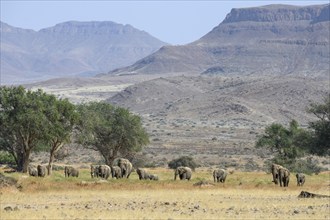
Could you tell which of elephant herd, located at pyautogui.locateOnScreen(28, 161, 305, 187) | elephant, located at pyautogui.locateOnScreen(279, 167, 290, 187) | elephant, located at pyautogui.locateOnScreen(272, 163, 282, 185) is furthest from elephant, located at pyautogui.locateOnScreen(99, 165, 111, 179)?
elephant, located at pyautogui.locateOnScreen(279, 167, 290, 187)

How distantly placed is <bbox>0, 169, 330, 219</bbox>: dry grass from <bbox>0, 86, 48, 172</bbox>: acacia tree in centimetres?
1334

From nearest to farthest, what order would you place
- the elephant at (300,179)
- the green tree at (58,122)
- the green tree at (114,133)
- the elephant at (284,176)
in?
the elephant at (284,176)
the elephant at (300,179)
the green tree at (58,122)
the green tree at (114,133)

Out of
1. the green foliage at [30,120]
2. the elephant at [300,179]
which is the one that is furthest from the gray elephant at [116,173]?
the elephant at [300,179]

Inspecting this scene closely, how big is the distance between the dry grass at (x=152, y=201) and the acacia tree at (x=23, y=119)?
43.8 ft

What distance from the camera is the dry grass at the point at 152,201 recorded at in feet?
93.5

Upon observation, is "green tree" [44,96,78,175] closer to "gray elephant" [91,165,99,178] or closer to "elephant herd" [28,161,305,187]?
"elephant herd" [28,161,305,187]

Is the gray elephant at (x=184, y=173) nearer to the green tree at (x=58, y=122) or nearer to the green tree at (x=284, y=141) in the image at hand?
the green tree at (x=58, y=122)

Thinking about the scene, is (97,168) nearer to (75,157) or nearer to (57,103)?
(57,103)

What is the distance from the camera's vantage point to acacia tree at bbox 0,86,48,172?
59.5 metres

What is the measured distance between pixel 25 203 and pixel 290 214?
11.9 m

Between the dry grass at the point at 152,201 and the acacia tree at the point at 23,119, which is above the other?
the acacia tree at the point at 23,119

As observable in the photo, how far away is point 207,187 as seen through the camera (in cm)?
4631

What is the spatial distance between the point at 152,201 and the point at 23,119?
26076 millimetres

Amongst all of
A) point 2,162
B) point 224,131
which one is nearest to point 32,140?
point 2,162
